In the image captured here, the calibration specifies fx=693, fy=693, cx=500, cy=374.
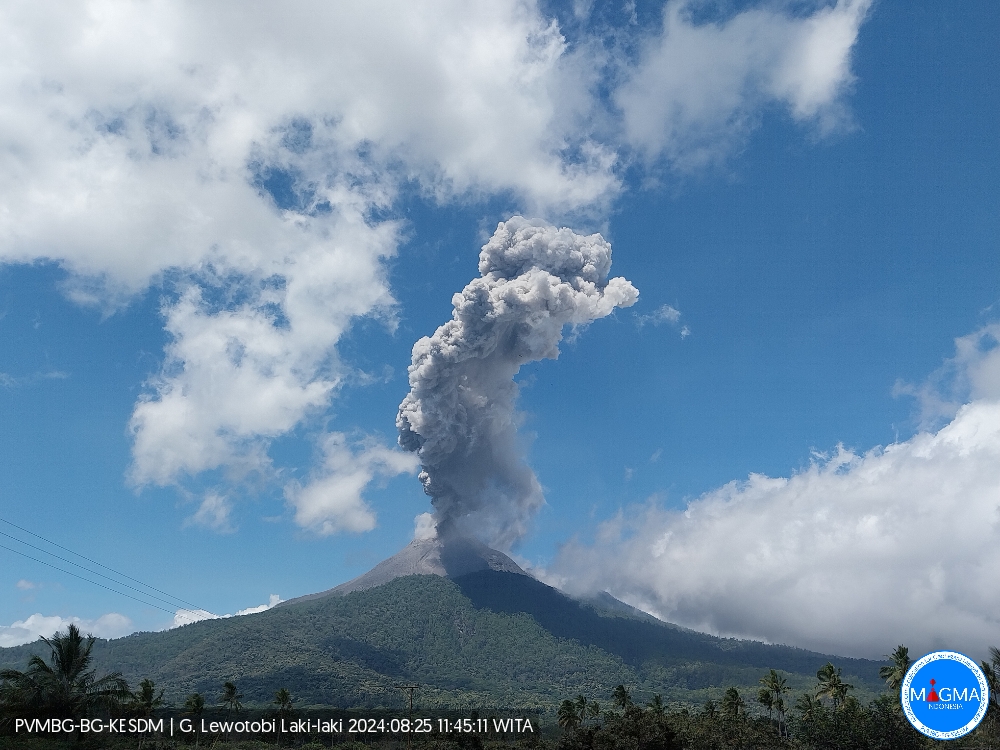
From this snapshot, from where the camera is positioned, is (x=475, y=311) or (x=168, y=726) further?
(x=475, y=311)

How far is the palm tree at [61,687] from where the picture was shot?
A: 156ft

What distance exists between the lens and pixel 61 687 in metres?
48.8

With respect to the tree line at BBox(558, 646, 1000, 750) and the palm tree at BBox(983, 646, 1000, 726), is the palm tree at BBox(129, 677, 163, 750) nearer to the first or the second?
the tree line at BBox(558, 646, 1000, 750)

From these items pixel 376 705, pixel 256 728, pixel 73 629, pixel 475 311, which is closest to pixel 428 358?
pixel 475 311

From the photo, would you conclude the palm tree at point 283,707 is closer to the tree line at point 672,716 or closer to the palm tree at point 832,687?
the tree line at point 672,716

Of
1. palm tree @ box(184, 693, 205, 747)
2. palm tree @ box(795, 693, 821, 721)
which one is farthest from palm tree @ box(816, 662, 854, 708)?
palm tree @ box(184, 693, 205, 747)

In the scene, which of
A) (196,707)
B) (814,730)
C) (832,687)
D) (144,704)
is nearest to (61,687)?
(144,704)

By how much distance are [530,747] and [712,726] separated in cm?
1846

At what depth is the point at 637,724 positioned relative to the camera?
217ft

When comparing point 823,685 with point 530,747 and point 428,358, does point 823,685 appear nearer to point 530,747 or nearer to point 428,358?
point 530,747

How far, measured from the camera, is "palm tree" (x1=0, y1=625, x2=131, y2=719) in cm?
4750

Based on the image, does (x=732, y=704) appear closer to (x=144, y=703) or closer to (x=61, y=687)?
(x=144, y=703)

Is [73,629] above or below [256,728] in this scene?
above

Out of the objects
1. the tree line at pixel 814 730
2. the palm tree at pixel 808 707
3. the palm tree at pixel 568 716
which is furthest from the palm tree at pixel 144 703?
the palm tree at pixel 808 707
